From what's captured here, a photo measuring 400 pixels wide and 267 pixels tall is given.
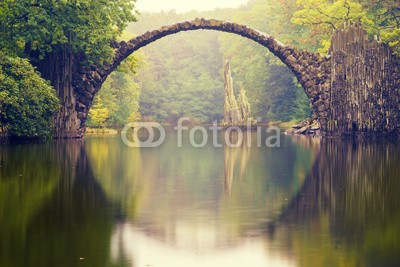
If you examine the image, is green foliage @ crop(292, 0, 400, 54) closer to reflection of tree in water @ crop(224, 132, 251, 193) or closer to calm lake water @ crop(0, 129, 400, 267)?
reflection of tree in water @ crop(224, 132, 251, 193)

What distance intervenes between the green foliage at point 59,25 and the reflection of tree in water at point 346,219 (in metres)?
17.6

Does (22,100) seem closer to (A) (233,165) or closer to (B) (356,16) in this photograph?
(A) (233,165)

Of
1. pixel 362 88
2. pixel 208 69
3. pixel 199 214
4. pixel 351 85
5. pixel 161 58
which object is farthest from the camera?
pixel 161 58

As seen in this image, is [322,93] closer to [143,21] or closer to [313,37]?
[313,37]

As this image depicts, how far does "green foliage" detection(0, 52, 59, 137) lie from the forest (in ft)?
0.13

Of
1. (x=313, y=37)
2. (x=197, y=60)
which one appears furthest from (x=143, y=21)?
(x=313, y=37)

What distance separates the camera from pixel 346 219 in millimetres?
11805

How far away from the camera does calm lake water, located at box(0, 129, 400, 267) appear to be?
30.0ft

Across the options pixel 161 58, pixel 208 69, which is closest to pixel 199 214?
pixel 208 69

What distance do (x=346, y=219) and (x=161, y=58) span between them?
11180 cm

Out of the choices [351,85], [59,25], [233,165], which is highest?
[59,25]

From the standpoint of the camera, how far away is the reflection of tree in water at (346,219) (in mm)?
9141

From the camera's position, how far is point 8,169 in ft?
65.2

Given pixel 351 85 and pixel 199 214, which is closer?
pixel 199 214
